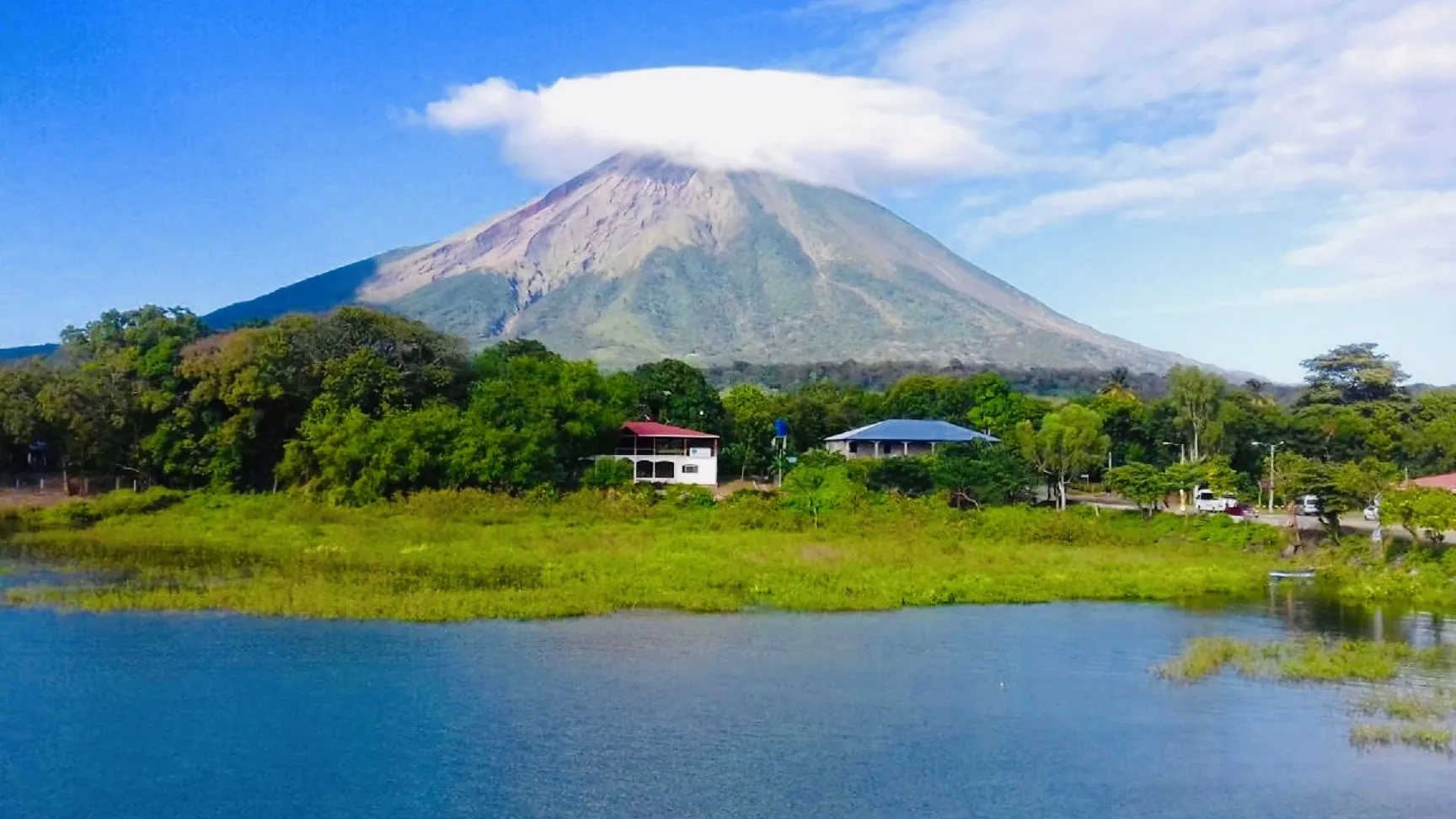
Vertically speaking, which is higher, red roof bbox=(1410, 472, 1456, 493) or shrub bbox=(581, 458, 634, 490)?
shrub bbox=(581, 458, 634, 490)

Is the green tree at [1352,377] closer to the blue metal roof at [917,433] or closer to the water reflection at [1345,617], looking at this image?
the blue metal roof at [917,433]

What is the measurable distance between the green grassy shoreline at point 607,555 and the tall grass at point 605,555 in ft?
0.21

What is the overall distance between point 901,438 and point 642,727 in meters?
35.4

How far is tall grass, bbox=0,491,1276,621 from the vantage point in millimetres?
20188

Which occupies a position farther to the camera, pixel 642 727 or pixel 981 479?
pixel 981 479

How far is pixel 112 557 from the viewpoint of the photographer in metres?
24.5

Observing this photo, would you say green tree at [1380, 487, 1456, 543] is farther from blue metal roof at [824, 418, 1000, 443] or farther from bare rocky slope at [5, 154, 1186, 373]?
bare rocky slope at [5, 154, 1186, 373]

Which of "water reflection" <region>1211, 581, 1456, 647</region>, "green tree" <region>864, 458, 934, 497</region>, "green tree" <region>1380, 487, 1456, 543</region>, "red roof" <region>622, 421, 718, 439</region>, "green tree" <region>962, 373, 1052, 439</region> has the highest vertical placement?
"green tree" <region>962, 373, 1052, 439</region>

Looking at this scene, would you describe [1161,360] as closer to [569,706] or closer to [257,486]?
[257,486]

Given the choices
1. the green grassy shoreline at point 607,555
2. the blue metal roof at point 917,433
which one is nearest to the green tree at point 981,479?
the green grassy shoreline at point 607,555

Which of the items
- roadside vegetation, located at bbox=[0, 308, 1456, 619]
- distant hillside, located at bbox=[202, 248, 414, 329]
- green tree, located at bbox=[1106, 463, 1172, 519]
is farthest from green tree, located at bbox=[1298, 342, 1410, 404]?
distant hillside, located at bbox=[202, 248, 414, 329]

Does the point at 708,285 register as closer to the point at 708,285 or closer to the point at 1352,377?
the point at 708,285

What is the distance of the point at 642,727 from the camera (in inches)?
515

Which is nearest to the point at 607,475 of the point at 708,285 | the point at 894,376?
the point at 894,376
